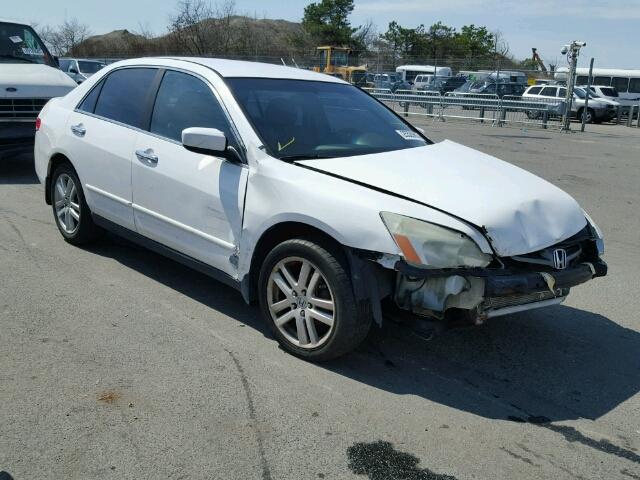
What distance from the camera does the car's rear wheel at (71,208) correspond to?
575 cm

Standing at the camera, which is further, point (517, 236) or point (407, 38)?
point (407, 38)

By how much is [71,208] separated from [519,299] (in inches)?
159

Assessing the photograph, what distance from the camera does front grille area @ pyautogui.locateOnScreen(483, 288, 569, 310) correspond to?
3523 millimetres

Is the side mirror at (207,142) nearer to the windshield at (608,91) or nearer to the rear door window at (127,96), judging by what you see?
the rear door window at (127,96)

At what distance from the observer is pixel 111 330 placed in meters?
4.30

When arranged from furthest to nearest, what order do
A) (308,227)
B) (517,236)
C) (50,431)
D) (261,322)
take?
(261,322) → (308,227) → (517,236) → (50,431)

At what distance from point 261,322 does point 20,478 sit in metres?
2.00

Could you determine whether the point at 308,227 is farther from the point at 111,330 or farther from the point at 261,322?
the point at 111,330

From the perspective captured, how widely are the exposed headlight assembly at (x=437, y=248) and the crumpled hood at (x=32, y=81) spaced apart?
24.1ft

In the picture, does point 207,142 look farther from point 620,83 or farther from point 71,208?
point 620,83

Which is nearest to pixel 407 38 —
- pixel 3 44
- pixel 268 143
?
pixel 3 44

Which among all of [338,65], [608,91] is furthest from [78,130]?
[608,91]

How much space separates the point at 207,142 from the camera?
409 centimetres

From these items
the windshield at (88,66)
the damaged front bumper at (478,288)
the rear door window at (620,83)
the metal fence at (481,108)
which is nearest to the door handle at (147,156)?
the damaged front bumper at (478,288)
